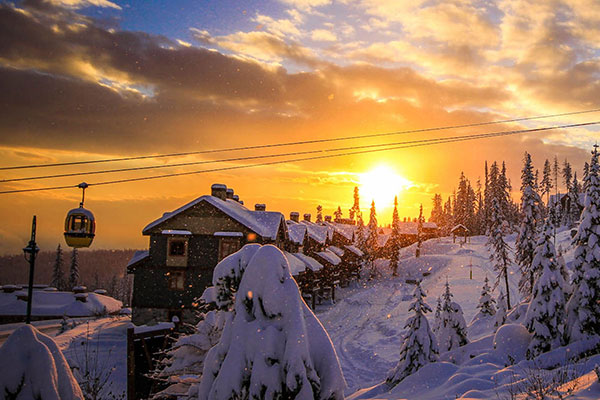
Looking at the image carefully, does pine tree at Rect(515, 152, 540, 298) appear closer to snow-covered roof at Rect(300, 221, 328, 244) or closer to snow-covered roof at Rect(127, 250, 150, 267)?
snow-covered roof at Rect(300, 221, 328, 244)

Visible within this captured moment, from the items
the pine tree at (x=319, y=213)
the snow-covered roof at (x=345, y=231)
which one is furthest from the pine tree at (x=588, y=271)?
the pine tree at (x=319, y=213)

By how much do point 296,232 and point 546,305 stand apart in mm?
30187

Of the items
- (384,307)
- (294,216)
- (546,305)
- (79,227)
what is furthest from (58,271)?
(546,305)

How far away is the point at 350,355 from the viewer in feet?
82.7

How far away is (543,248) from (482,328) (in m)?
14.6

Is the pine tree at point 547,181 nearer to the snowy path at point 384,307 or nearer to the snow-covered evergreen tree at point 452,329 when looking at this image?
the snowy path at point 384,307

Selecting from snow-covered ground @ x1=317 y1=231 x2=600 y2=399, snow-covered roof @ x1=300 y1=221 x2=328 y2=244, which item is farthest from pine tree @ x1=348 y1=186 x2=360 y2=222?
snow-covered roof @ x1=300 y1=221 x2=328 y2=244

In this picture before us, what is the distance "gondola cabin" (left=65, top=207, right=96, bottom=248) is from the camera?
15.1 meters

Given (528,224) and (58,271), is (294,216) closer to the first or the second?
(528,224)

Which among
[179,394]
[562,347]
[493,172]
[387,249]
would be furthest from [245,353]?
[493,172]

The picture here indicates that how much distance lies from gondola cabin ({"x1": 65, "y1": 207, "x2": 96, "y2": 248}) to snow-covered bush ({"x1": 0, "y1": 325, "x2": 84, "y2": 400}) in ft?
36.4

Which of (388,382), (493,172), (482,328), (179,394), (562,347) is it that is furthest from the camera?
(493,172)

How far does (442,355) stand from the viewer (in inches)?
851

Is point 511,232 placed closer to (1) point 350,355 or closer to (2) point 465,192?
(2) point 465,192
